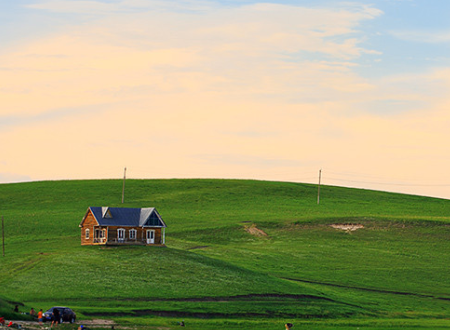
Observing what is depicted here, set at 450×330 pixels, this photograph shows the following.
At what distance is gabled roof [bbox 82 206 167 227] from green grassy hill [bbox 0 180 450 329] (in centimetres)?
499

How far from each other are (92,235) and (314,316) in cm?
3862

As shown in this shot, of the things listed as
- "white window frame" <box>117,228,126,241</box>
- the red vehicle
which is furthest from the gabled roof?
the red vehicle

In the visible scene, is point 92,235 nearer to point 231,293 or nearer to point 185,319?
point 231,293

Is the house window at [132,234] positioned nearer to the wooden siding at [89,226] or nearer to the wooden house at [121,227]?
the wooden house at [121,227]

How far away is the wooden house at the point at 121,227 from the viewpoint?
317 ft

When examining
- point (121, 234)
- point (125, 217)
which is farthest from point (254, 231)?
point (121, 234)

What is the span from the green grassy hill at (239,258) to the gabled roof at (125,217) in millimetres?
4995

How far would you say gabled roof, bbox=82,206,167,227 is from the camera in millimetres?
96938

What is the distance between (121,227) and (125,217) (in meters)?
1.97

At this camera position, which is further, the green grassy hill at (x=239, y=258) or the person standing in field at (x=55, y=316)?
the green grassy hill at (x=239, y=258)

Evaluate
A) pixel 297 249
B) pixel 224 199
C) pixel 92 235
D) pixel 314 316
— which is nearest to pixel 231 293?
pixel 314 316

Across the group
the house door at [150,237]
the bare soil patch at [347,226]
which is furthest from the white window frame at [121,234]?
the bare soil patch at [347,226]

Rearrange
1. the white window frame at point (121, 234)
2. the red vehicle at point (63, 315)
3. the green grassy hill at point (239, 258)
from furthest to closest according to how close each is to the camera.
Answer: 1. the white window frame at point (121, 234)
2. the green grassy hill at point (239, 258)
3. the red vehicle at point (63, 315)

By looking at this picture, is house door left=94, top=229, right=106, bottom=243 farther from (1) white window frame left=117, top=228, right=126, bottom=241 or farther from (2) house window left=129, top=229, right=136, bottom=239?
(2) house window left=129, top=229, right=136, bottom=239
